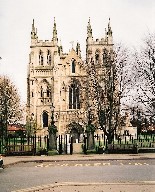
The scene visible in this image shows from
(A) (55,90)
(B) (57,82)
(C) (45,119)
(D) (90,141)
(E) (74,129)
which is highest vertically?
(B) (57,82)

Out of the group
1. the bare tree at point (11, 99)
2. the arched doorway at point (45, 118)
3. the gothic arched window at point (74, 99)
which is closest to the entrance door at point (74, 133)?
the gothic arched window at point (74, 99)

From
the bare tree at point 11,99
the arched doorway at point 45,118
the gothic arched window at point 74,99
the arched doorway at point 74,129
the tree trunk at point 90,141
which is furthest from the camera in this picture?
the arched doorway at point 45,118

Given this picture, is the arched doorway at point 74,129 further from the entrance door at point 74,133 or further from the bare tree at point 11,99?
the bare tree at point 11,99

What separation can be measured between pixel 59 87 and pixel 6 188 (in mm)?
52442

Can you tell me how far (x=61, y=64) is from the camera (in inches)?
2589

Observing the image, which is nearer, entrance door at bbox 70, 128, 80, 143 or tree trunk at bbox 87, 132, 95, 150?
tree trunk at bbox 87, 132, 95, 150

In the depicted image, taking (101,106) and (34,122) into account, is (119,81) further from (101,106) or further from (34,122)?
(34,122)

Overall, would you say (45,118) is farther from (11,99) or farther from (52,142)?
(52,142)

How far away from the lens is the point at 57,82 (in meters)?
64.6

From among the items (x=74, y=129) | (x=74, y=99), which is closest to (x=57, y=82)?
(x=74, y=99)

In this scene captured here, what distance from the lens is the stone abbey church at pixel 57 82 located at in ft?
206

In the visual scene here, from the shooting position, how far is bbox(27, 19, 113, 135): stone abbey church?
206ft

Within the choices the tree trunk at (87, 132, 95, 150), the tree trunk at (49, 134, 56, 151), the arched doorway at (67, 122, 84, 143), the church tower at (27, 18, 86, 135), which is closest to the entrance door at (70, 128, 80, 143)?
the arched doorway at (67, 122, 84, 143)

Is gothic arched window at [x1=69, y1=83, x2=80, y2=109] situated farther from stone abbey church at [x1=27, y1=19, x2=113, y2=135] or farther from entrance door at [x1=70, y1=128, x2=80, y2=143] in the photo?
entrance door at [x1=70, y1=128, x2=80, y2=143]
